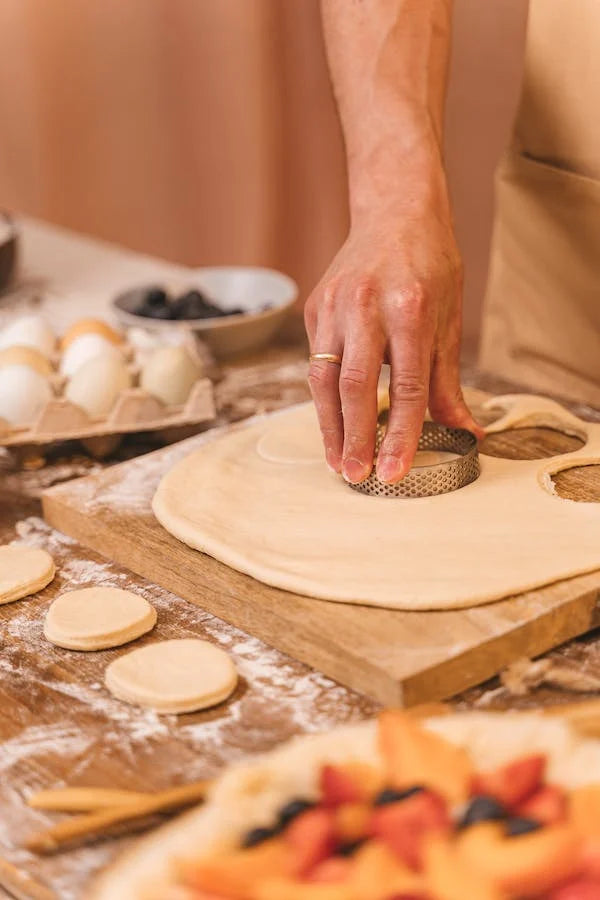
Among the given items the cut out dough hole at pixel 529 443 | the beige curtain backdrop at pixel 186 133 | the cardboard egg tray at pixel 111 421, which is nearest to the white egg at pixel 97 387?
the cardboard egg tray at pixel 111 421

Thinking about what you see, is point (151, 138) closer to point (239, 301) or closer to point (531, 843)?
point (239, 301)

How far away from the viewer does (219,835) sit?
0.74 meters

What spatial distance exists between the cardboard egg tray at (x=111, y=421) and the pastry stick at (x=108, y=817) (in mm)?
746

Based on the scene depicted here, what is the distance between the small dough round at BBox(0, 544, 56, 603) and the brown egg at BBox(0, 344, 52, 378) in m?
0.39

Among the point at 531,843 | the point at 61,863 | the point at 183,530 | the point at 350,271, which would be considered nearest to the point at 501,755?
the point at 531,843

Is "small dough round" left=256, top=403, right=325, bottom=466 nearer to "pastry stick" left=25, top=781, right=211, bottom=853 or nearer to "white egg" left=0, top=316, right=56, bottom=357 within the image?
"white egg" left=0, top=316, right=56, bottom=357

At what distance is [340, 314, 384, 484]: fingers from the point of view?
125cm

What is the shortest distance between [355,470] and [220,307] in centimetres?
96

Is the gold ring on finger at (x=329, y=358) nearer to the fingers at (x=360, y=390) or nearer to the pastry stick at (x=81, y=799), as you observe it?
the fingers at (x=360, y=390)

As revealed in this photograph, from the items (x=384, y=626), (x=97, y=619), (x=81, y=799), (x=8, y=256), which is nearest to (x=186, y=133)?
(x=8, y=256)

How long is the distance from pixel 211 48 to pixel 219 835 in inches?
150

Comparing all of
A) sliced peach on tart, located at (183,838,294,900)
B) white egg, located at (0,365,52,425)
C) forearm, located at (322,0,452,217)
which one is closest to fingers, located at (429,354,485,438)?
forearm, located at (322,0,452,217)

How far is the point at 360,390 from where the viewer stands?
4.11ft

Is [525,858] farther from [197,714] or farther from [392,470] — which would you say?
[392,470]
